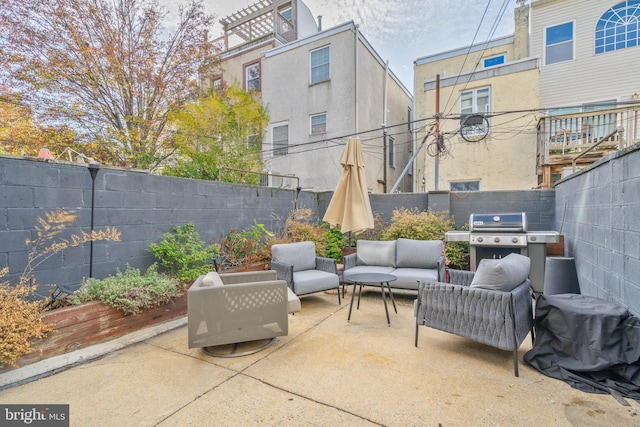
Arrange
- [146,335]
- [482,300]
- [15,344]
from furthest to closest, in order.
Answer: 1. [146,335]
2. [482,300]
3. [15,344]

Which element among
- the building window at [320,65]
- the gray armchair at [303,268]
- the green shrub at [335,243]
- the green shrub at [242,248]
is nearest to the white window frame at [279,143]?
the building window at [320,65]

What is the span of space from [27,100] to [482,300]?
9.93 meters

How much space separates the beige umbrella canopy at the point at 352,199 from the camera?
501cm

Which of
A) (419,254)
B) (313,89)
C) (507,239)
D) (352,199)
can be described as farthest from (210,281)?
(313,89)

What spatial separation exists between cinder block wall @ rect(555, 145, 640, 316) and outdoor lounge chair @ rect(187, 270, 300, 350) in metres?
3.17

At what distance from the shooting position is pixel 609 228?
3.03 m

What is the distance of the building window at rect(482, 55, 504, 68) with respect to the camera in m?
10.2

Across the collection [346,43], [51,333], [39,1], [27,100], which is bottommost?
[51,333]

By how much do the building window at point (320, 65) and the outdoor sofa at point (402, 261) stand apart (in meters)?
7.36

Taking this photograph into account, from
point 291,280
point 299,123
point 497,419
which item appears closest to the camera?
point 497,419

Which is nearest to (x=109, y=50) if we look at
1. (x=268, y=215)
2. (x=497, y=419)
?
(x=268, y=215)

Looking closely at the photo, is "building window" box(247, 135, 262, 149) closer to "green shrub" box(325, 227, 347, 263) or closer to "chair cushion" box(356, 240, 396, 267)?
"green shrub" box(325, 227, 347, 263)

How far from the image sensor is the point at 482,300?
2.72 meters

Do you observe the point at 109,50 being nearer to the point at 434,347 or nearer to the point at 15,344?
the point at 15,344
